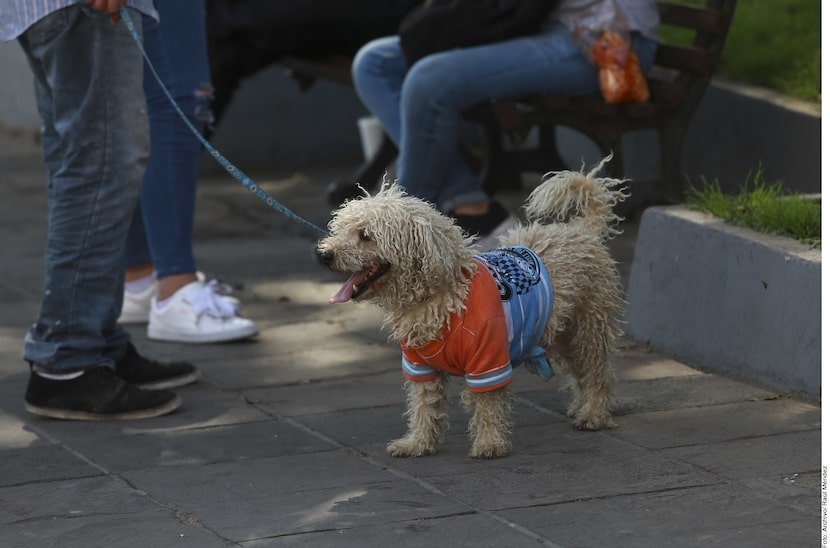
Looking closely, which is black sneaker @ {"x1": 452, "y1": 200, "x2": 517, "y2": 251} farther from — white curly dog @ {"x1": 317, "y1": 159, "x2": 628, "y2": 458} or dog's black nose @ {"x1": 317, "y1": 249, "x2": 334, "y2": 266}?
dog's black nose @ {"x1": 317, "y1": 249, "x2": 334, "y2": 266}

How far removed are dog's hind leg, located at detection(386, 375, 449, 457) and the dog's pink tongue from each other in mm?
370

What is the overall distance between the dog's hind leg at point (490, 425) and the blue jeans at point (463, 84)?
7.05 ft

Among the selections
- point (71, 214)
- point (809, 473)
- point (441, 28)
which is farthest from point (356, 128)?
point (809, 473)

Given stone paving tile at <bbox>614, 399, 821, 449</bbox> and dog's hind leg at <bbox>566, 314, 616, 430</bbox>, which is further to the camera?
dog's hind leg at <bbox>566, 314, 616, 430</bbox>

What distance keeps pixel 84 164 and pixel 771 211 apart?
233cm

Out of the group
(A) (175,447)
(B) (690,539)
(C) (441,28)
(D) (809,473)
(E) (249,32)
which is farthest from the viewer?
(E) (249,32)

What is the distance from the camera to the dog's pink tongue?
371 cm

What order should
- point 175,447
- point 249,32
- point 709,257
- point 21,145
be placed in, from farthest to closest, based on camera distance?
1. point 21,145
2. point 249,32
3. point 709,257
4. point 175,447

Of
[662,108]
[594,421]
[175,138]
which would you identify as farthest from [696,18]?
[594,421]

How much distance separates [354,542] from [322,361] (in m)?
1.84

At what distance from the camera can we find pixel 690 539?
3.14 meters

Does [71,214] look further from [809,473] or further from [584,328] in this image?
[809,473]

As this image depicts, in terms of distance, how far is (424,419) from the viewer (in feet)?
12.7

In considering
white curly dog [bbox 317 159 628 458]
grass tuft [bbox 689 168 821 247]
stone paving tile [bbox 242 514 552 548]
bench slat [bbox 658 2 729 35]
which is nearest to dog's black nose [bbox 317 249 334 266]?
white curly dog [bbox 317 159 628 458]
